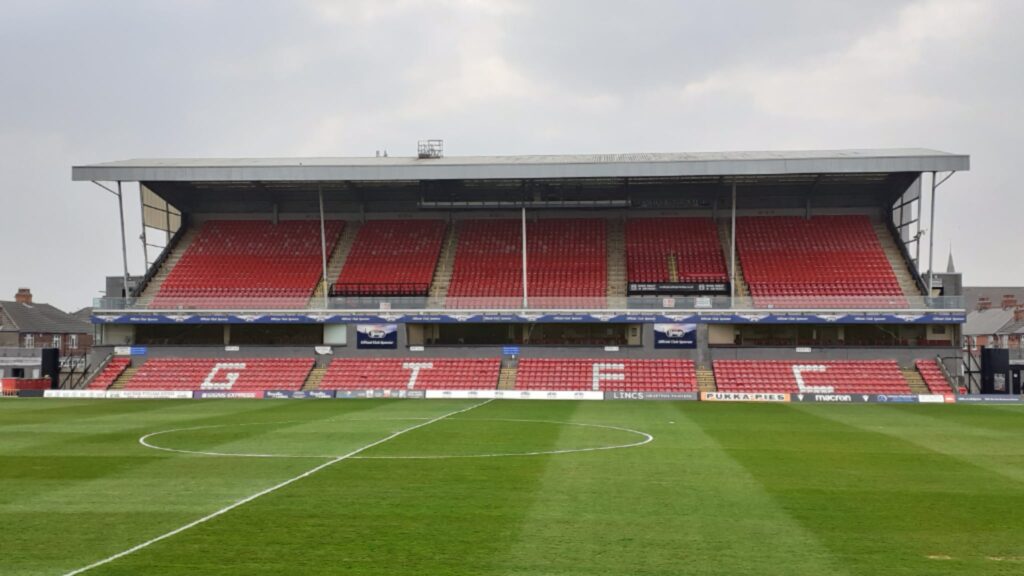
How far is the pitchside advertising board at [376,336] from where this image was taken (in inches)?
2227

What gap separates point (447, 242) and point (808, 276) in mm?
23882

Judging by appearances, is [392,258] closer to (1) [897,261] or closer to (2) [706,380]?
(2) [706,380]

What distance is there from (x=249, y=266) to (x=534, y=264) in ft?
62.5

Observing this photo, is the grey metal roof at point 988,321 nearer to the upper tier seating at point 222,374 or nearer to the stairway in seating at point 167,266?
the upper tier seating at point 222,374

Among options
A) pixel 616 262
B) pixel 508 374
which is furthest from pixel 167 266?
pixel 616 262

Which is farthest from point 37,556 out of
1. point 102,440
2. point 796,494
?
point 102,440

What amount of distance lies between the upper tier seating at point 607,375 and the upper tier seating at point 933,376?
41.8 ft

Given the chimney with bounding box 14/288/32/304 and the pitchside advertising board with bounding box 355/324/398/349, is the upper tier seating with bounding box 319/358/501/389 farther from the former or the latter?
the chimney with bounding box 14/288/32/304

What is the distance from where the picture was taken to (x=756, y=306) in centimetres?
5447

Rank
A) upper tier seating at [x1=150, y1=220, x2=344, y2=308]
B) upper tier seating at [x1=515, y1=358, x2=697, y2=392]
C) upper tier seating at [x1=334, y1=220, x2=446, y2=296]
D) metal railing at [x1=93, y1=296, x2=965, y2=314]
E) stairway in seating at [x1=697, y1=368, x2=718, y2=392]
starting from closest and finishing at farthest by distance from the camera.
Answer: stairway in seating at [x1=697, y1=368, x2=718, y2=392]
upper tier seating at [x1=515, y1=358, x2=697, y2=392]
metal railing at [x1=93, y1=296, x2=965, y2=314]
upper tier seating at [x1=150, y1=220, x2=344, y2=308]
upper tier seating at [x1=334, y1=220, x2=446, y2=296]

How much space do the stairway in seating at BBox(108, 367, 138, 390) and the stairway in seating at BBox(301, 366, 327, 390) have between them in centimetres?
1090

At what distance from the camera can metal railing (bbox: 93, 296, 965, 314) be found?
53.4 meters

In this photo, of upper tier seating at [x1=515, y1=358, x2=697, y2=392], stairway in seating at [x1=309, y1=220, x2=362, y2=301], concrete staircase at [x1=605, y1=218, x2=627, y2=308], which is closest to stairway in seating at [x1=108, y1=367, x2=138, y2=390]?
stairway in seating at [x1=309, y1=220, x2=362, y2=301]

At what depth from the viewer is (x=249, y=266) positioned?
61.9 meters
